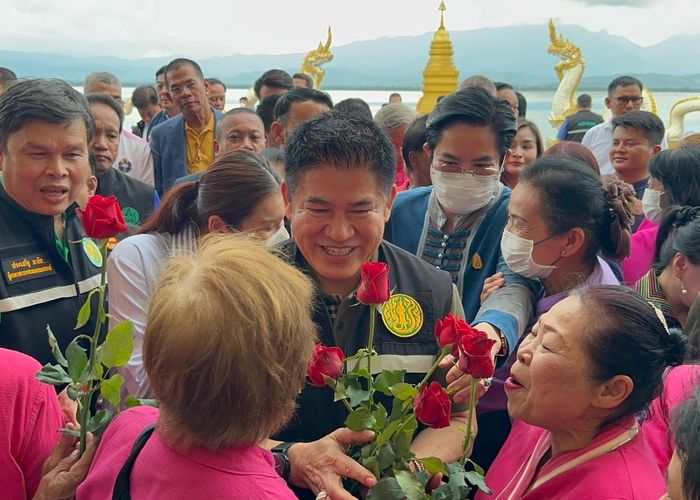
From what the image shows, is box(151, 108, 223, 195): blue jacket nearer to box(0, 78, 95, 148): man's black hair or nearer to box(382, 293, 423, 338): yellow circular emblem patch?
box(0, 78, 95, 148): man's black hair

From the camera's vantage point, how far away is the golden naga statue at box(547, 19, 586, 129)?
9.92 m

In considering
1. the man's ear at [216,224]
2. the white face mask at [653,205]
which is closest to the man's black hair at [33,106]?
the man's ear at [216,224]

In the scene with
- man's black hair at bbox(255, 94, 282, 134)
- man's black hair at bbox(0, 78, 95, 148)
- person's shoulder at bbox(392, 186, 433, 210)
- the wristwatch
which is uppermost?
man's black hair at bbox(0, 78, 95, 148)

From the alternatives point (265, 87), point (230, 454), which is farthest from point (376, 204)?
point (265, 87)

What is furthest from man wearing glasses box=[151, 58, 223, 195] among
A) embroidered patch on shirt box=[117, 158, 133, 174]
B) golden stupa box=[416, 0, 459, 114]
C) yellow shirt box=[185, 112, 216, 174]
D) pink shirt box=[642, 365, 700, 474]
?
golden stupa box=[416, 0, 459, 114]

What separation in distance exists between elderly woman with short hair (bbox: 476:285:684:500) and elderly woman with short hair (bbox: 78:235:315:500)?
613 millimetres

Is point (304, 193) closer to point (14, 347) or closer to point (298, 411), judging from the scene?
point (298, 411)

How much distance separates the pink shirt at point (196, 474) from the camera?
0.97m

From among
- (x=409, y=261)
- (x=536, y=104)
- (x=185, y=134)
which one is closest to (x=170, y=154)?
(x=185, y=134)

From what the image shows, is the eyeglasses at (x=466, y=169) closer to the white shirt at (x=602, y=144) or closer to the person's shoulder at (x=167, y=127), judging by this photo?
the person's shoulder at (x=167, y=127)

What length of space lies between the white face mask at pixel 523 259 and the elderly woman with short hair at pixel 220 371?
1117 millimetres

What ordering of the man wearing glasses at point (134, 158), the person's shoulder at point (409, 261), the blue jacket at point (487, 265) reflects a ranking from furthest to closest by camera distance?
1. the man wearing glasses at point (134, 158)
2. the blue jacket at point (487, 265)
3. the person's shoulder at point (409, 261)

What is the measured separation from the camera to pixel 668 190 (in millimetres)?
A: 2924

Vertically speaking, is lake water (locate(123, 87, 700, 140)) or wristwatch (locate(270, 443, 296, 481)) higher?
lake water (locate(123, 87, 700, 140))
